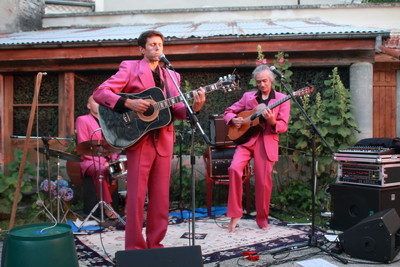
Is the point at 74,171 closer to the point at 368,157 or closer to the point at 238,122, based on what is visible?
the point at 238,122

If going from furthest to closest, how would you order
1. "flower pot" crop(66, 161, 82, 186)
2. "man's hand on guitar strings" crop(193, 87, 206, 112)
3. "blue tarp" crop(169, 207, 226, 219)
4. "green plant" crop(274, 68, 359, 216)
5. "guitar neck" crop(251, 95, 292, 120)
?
"green plant" crop(274, 68, 359, 216) → "flower pot" crop(66, 161, 82, 186) → "blue tarp" crop(169, 207, 226, 219) → "guitar neck" crop(251, 95, 292, 120) → "man's hand on guitar strings" crop(193, 87, 206, 112)

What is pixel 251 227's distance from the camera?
4.94 m

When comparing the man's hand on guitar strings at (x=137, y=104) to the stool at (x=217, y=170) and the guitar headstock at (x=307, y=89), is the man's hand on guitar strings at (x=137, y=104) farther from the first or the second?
the stool at (x=217, y=170)

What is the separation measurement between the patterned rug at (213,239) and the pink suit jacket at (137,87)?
99cm

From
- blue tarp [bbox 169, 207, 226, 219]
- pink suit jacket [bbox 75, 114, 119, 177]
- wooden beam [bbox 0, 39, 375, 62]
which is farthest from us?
wooden beam [bbox 0, 39, 375, 62]

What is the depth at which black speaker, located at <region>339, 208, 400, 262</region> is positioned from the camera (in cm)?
347

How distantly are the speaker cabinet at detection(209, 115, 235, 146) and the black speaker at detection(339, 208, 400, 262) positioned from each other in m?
2.47

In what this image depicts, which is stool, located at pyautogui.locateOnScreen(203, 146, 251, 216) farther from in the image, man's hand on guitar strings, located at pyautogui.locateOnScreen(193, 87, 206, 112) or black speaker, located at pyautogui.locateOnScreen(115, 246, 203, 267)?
black speaker, located at pyautogui.locateOnScreen(115, 246, 203, 267)

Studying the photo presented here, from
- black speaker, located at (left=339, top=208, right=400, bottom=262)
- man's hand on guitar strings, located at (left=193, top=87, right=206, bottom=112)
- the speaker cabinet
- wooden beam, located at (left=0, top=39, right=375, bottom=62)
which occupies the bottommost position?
black speaker, located at (left=339, top=208, right=400, bottom=262)

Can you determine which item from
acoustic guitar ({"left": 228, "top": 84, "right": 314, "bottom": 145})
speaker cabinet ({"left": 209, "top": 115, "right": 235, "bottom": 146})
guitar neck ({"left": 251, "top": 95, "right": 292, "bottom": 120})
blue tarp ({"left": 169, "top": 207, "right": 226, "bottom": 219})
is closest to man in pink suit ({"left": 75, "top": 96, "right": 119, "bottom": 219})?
blue tarp ({"left": 169, "top": 207, "right": 226, "bottom": 219})

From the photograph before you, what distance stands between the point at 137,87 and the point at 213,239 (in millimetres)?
1916

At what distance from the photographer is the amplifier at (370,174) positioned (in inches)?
165

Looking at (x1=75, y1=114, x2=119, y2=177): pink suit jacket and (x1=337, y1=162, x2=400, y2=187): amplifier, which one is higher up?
(x1=75, y1=114, x2=119, y2=177): pink suit jacket

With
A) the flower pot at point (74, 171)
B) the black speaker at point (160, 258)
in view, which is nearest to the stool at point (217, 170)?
the flower pot at point (74, 171)
